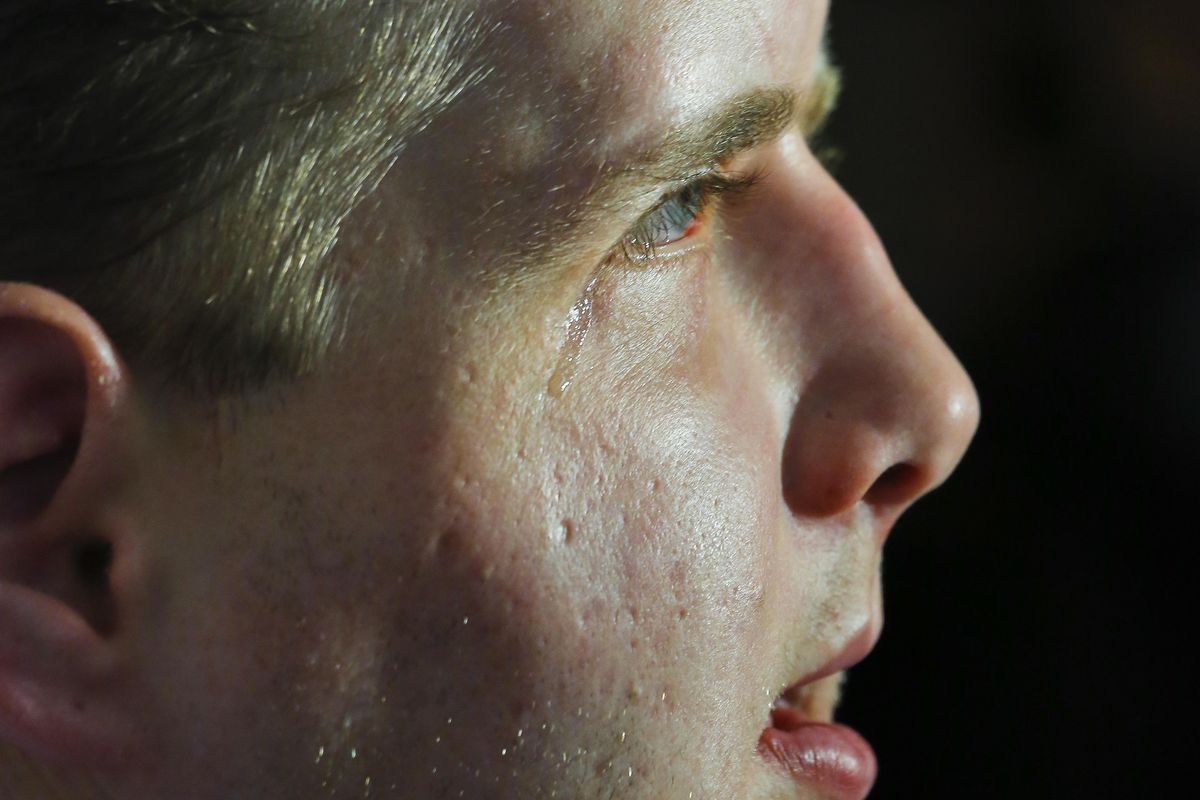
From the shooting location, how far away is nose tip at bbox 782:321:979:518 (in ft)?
2.29

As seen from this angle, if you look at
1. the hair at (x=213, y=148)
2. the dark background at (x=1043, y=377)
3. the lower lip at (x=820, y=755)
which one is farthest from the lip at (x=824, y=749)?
the dark background at (x=1043, y=377)

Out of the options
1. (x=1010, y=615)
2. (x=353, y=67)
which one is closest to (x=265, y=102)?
(x=353, y=67)

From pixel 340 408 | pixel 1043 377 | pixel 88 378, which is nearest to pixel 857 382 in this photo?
pixel 340 408

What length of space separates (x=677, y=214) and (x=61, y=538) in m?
0.34

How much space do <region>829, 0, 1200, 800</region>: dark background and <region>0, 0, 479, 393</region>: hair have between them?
1.08 meters

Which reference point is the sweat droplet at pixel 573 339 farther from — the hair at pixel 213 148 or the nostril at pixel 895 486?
the nostril at pixel 895 486

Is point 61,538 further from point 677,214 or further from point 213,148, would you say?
Result: point 677,214

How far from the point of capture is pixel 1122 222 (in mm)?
1595

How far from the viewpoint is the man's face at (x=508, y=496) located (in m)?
0.58

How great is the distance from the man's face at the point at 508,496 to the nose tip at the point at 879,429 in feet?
0.18

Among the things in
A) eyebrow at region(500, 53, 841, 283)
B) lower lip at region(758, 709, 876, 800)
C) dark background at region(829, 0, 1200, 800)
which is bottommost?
dark background at region(829, 0, 1200, 800)

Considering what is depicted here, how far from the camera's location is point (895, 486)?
0.74 m

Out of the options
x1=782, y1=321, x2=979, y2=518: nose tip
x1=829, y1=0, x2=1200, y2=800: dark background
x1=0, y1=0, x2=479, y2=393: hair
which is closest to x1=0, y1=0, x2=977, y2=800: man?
x1=0, y1=0, x2=479, y2=393: hair

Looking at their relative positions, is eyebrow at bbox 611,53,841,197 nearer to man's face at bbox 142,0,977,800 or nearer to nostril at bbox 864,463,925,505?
Result: man's face at bbox 142,0,977,800
